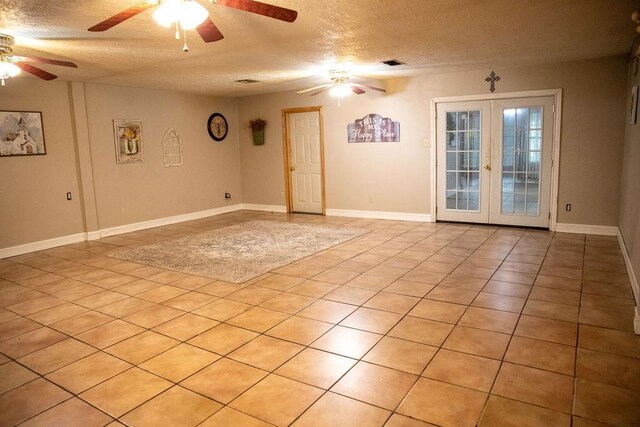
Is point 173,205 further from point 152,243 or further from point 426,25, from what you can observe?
point 426,25

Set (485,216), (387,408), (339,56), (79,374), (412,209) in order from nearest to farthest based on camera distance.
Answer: (387,408), (79,374), (339,56), (485,216), (412,209)

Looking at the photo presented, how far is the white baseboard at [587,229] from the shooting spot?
5.85 m

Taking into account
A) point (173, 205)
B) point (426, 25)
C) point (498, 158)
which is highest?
point (426, 25)

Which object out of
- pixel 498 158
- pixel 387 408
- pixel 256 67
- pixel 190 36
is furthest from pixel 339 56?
pixel 387 408

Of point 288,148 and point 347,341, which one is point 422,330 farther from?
point 288,148

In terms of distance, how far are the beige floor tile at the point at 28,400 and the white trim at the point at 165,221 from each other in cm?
470

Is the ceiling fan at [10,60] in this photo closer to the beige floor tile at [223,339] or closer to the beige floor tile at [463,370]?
the beige floor tile at [223,339]

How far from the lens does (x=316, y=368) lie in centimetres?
260

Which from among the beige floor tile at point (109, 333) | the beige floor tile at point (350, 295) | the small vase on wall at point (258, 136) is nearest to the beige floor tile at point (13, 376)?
the beige floor tile at point (109, 333)

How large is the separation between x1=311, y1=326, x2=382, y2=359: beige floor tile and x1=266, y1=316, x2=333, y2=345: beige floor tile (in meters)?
0.07

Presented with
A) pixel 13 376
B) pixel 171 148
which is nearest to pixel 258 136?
pixel 171 148

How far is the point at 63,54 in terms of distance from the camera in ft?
15.1

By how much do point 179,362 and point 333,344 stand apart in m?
1.01

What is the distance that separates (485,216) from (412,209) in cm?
119
